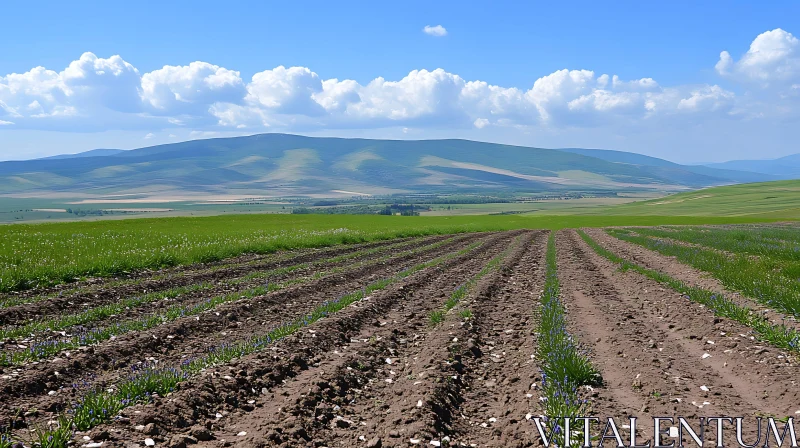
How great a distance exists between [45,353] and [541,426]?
29.9 ft

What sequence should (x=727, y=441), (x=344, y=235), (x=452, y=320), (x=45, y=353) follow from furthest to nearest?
(x=344, y=235)
(x=452, y=320)
(x=45, y=353)
(x=727, y=441)

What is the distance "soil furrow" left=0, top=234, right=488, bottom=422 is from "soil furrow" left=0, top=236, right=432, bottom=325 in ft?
15.2

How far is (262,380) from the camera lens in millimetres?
9219

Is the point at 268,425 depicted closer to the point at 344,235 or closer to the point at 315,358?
the point at 315,358

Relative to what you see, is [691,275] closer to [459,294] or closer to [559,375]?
[459,294]

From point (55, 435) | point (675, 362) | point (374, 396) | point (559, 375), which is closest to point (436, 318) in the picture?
point (374, 396)

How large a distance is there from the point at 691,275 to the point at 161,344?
1893 centimetres

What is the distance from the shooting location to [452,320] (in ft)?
45.3

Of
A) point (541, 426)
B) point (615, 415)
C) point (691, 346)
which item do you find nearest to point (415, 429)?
point (541, 426)

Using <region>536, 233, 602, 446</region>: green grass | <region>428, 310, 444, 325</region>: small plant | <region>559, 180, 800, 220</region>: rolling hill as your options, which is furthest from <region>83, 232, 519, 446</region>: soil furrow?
<region>559, 180, 800, 220</region>: rolling hill

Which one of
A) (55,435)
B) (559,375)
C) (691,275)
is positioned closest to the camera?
(55,435)

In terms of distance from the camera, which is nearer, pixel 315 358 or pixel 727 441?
pixel 727 441

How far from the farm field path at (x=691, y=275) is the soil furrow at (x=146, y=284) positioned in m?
17.5

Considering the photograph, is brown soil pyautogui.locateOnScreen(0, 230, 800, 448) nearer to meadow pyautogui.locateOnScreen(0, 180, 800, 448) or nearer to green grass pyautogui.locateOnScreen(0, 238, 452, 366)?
meadow pyautogui.locateOnScreen(0, 180, 800, 448)
